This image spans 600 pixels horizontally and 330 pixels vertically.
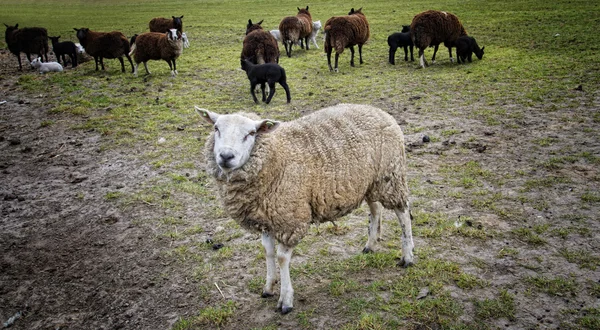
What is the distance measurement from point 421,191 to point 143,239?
4.04m

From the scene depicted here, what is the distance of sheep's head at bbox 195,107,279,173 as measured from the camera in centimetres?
350

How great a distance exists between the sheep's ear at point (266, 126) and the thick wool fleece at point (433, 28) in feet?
35.2

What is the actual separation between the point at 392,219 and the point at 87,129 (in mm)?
7389

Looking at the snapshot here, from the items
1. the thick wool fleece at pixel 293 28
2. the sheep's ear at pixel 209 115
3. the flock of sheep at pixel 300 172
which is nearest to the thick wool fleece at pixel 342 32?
the thick wool fleece at pixel 293 28

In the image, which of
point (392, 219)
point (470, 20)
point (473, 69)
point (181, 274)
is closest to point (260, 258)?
point (181, 274)

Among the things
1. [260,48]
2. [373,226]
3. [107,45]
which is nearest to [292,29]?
[260,48]

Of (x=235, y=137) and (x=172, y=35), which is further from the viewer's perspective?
(x=172, y=35)

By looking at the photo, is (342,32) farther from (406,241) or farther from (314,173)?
(314,173)

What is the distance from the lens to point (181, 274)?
466cm

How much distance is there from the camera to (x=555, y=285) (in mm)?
3973

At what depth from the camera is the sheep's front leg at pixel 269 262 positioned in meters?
4.06

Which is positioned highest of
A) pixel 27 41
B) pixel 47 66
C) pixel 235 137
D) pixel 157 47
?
pixel 27 41

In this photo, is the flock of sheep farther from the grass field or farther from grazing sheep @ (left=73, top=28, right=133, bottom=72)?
grazing sheep @ (left=73, top=28, right=133, bottom=72)

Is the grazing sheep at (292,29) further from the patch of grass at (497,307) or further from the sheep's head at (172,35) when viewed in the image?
the patch of grass at (497,307)
